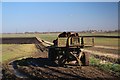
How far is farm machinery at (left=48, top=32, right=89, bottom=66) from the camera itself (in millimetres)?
19531

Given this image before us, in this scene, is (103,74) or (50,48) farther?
(50,48)

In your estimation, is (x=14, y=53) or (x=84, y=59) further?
(x=14, y=53)

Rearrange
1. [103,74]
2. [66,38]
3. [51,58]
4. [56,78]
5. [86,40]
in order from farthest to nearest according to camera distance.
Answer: [51,58] < [86,40] < [66,38] < [103,74] < [56,78]

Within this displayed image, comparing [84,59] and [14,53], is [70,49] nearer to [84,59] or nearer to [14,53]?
[84,59]

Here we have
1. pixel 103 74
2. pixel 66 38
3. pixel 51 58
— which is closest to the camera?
pixel 103 74

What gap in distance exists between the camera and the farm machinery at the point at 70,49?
64.1 feet

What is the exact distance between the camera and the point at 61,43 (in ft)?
64.4

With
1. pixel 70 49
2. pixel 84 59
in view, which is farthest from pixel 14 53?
pixel 70 49

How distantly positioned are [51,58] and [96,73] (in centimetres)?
636

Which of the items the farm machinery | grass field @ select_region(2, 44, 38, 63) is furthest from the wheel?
grass field @ select_region(2, 44, 38, 63)

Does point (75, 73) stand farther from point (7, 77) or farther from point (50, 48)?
point (50, 48)

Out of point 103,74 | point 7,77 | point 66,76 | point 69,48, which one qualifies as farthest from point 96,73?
point 7,77

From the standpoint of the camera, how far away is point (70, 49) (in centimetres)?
1984

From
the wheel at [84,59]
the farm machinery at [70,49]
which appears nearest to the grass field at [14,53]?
the farm machinery at [70,49]
